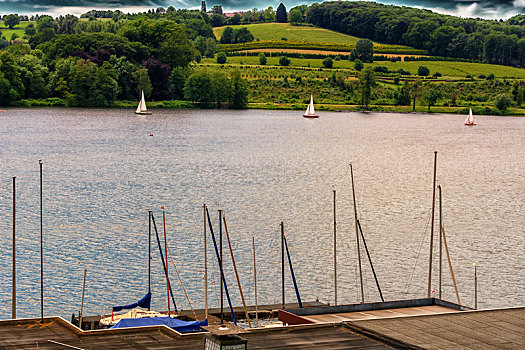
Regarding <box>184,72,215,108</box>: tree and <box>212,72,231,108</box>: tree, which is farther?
<box>184,72,215,108</box>: tree

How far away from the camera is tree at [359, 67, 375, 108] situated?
193250 millimetres

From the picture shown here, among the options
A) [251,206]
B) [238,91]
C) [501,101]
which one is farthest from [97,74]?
[251,206]

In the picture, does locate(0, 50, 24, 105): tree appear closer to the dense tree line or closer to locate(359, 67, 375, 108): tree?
the dense tree line

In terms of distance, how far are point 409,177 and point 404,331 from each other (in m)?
67.3

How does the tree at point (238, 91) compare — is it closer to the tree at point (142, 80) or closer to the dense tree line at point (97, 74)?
the dense tree line at point (97, 74)

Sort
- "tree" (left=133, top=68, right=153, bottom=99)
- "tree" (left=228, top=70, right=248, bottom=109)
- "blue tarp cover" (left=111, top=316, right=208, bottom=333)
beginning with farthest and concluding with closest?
"tree" (left=228, top=70, right=248, bottom=109) < "tree" (left=133, top=68, right=153, bottom=99) < "blue tarp cover" (left=111, top=316, right=208, bottom=333)

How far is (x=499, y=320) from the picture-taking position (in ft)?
91.9

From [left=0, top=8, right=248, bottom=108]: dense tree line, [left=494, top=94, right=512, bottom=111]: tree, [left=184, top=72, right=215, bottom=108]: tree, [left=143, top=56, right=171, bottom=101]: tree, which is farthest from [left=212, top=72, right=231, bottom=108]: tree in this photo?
[left=494, top=94, right=512, bottom=111]: tree

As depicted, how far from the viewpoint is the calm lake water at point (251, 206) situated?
149 ft

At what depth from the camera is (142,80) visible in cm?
18088

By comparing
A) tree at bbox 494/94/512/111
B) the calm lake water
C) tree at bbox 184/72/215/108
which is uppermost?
tree at bbox 184/72/215/108

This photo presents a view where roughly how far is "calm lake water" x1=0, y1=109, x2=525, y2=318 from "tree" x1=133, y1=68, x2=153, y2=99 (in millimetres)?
37795

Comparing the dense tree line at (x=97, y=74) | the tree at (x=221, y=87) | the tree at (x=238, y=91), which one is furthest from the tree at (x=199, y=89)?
the tree at (x=238, y=91)

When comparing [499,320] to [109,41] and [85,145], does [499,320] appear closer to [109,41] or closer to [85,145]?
[85,145]
